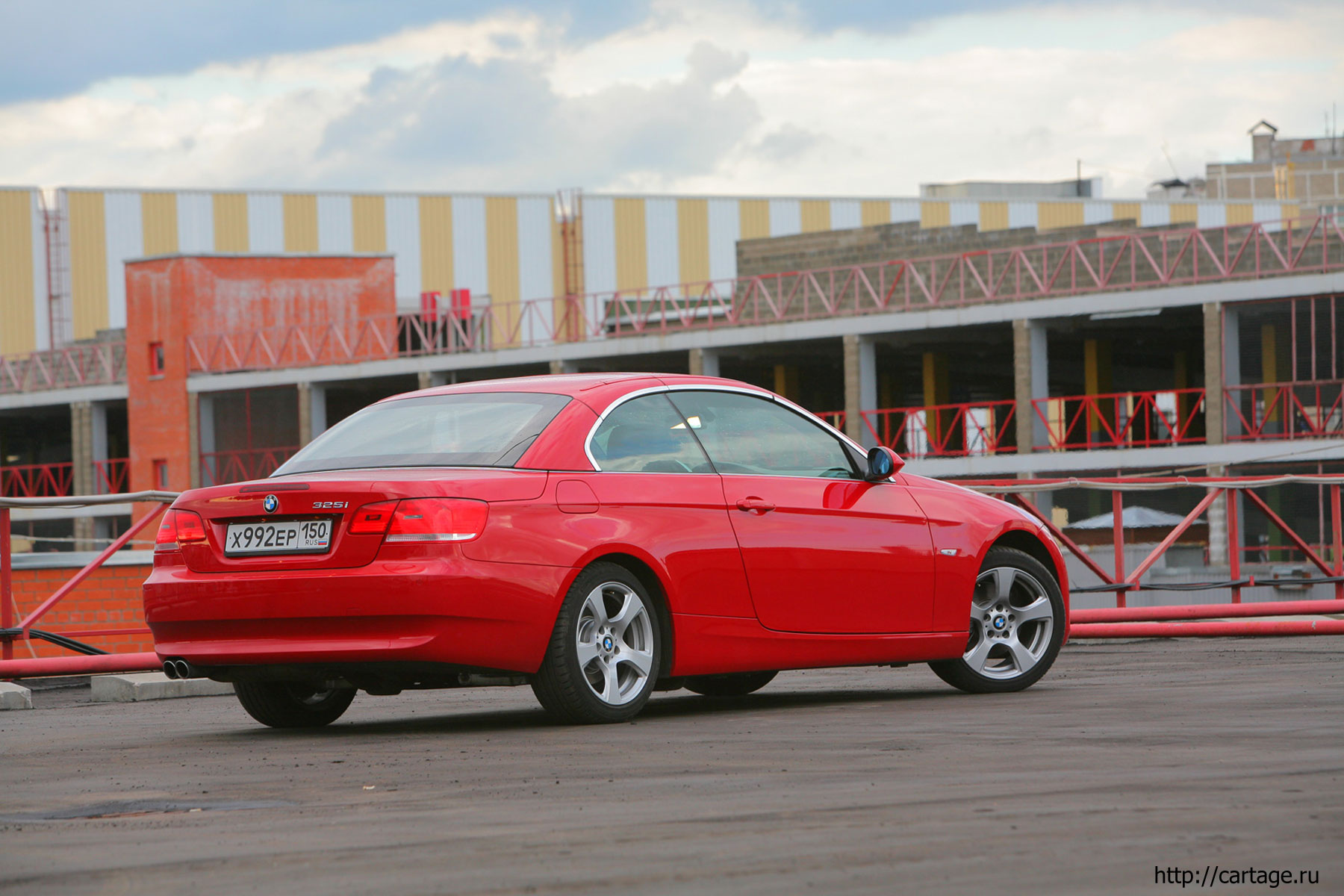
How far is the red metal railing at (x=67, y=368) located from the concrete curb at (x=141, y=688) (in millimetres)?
42600

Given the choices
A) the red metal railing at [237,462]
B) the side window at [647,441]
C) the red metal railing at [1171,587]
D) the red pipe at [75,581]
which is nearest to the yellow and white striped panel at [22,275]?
the red metal railing at [237,462]

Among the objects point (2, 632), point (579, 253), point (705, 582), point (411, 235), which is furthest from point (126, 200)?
point (705, 582)

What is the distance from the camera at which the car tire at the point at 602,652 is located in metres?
6.59

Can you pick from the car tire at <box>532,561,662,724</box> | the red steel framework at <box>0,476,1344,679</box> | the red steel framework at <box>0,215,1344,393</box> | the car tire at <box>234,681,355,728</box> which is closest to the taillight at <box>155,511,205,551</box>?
the car tire at <box>234,681,355,728</box>

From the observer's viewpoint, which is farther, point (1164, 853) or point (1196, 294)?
point (1196, 294)

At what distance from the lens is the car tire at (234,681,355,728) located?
7.32 metres

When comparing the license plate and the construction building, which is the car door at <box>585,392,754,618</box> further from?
the construction building

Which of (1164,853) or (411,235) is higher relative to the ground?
(411,235)

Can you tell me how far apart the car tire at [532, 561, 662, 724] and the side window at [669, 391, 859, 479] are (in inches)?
29.7

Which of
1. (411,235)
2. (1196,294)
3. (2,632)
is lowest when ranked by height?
(2,632)

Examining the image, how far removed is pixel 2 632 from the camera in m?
9.99

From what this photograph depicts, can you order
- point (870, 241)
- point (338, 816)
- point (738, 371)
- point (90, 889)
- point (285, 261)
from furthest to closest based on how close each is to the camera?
point (285, 261), point (738, 371), point (870, 241), point (338, 816), point (90, 889)

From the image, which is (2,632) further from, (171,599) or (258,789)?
(258,789)

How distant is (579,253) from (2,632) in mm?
52717
